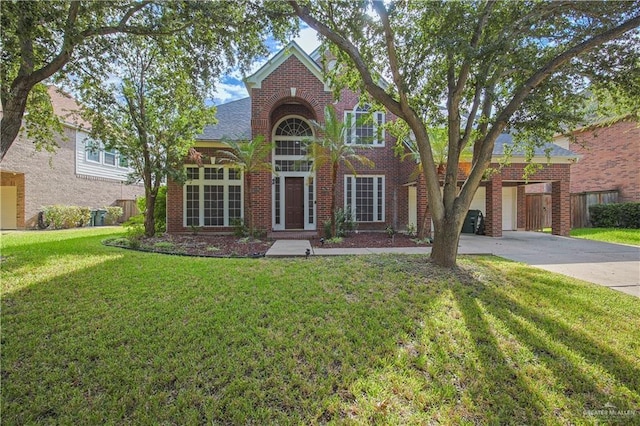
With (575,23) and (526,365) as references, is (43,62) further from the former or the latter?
(575,23)

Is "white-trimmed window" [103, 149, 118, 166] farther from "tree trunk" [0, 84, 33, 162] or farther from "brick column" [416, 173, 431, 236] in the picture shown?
"brick column" [416, 173, 431, 236]

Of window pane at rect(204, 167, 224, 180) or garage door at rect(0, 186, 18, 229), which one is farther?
Answer: garage door at rect(0, 186, 18, 229)

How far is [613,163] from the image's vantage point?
1614cm

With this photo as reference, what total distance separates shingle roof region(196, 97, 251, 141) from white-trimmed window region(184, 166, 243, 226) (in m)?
1.42

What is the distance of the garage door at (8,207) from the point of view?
14.7m

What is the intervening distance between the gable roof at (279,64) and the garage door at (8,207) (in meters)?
13.8

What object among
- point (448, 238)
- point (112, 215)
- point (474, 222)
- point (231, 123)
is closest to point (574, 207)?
point (474, 222)

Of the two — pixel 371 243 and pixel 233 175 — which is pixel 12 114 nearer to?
pixel 233 175

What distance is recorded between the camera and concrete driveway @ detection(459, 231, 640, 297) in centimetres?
605

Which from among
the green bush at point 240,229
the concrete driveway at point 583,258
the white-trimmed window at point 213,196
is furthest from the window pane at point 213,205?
the concrete driveway at point 583,258

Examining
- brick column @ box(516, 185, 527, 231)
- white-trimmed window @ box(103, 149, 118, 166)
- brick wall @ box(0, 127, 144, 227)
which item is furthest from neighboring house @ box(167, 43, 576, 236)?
white-trimmed window @ box(103, 149, 118, 166)

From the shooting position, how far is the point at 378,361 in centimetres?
308

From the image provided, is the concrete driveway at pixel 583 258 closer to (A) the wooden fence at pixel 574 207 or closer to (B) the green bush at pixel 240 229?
(A) the wooden fence at pixel 574 207

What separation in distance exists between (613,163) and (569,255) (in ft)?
41.3
